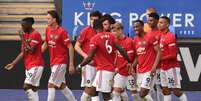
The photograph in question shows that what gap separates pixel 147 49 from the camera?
13.9 meters

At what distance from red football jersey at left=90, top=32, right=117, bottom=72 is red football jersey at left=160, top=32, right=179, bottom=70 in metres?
2.15

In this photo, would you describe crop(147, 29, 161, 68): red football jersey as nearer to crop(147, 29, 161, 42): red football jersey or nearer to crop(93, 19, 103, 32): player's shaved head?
crop(147, 29, 161, 42): red football jersey

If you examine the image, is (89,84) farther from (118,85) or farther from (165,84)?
(165,84)

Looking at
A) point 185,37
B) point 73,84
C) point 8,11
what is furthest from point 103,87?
point 8,11

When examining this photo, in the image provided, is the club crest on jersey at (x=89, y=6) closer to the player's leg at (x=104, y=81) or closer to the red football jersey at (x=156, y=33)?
the red football jersey at (x=156, y=33)

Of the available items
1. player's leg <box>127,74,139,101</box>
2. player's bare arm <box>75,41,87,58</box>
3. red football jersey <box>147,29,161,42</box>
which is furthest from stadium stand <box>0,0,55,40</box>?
red football jersey <box>147,29,161,42</box>

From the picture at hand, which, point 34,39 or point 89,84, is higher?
point 34,39

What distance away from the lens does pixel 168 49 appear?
1425 centimetres

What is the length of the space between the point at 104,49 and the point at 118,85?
2203mm

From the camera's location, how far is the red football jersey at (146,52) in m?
13.8

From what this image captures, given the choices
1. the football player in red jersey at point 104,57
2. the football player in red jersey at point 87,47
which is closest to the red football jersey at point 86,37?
the football player in red jersey at point 87,47

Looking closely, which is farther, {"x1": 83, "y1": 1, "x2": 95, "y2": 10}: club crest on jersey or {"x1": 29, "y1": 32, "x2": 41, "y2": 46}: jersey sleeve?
{"x1": 83, "y1": 1, "x2": 95, "y2": 10}: club crest on jersey

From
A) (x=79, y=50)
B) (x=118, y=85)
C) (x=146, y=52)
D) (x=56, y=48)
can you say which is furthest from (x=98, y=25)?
(x=118, y=85)

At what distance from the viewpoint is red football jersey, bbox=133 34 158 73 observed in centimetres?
1377
